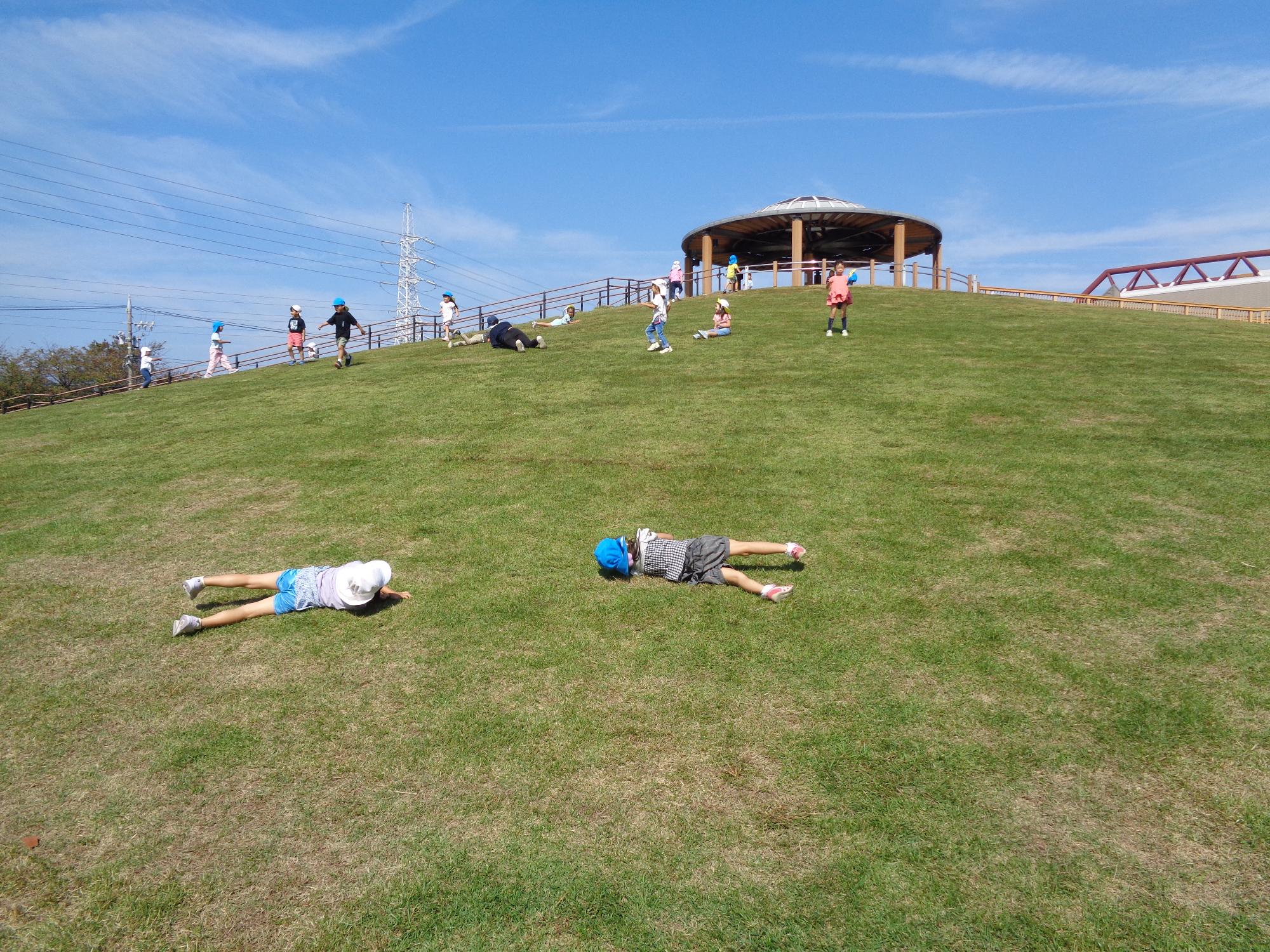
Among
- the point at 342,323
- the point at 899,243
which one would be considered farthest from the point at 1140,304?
the point at 342,323

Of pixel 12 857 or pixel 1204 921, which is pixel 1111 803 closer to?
pixel 1204 921

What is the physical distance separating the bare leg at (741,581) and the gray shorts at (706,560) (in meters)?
0.05

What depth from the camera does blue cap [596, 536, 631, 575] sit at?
7.01m

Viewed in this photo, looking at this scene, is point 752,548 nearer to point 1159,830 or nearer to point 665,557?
point 665,557

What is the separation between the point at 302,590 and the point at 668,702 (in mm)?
3789

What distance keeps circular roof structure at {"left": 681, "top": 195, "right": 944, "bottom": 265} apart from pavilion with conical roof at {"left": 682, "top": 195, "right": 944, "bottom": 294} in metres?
0.04

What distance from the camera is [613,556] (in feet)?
23.0

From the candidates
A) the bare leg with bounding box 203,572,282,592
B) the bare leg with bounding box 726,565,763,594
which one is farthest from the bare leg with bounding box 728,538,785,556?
the bare leg with bounding box 203,572,282,592

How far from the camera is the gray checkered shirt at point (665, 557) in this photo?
704 cm

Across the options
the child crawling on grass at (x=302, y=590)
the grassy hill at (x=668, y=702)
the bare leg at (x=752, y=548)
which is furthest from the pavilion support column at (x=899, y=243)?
the child crawling on grass at (x=302, y=590)

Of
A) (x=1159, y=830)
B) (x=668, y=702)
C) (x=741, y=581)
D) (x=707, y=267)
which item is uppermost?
(x=707, y=267)

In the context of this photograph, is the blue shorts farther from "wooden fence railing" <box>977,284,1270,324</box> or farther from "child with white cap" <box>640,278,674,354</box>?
"wooden fence railing" <box>977,284,1270,324</box>

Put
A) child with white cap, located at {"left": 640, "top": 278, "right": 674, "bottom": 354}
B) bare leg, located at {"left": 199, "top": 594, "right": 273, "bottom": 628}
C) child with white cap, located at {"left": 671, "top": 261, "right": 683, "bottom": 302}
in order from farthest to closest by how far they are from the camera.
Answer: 1. child with white cap, located at {"left": 671, "top": 261, "right": 683, "bottom": 302}
2. child with white cap, located at {"left": 640, "top": 278, "right": 674, "bottom": 354}
3. bare leg, located at {"left": 199, "top": 594, "right": 273, "bottom": 628}

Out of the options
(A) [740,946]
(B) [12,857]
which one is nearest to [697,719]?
(A) [740,946]
